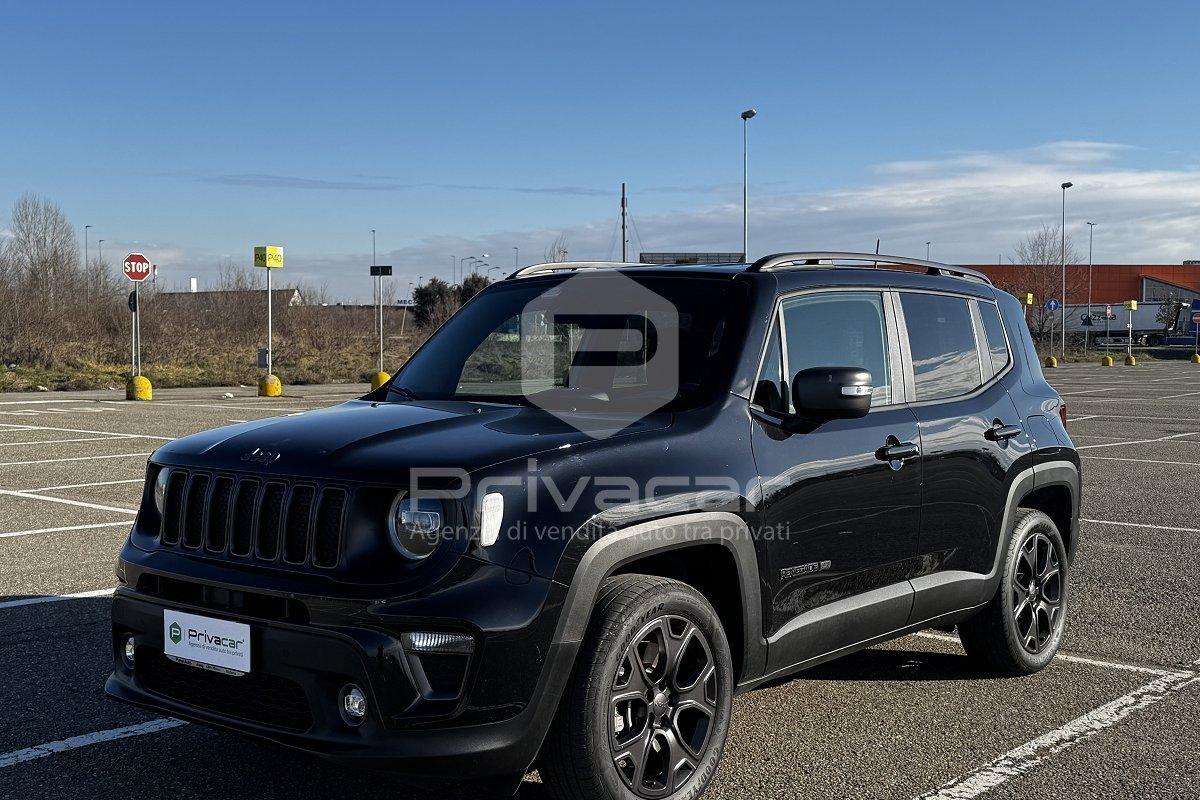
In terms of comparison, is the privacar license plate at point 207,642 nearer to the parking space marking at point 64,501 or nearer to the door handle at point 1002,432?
the door handle at point 1002,432

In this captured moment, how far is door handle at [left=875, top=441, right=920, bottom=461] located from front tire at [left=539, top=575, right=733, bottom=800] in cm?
110

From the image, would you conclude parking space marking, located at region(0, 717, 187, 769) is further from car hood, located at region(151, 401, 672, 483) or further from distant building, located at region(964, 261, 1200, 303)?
distant building, located at region(964, 261, 1200, 303)

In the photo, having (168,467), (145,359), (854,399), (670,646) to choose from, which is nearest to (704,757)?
(670,646)

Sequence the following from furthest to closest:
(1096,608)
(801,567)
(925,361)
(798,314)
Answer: (1096,608) → (925,361) → (798,314) → (801,567)

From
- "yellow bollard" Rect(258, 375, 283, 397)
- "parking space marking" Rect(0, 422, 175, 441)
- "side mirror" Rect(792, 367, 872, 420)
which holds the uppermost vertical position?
"side mirror" Rect(792, 367, 872, 420)

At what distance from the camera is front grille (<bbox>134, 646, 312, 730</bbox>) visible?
3.45 metres

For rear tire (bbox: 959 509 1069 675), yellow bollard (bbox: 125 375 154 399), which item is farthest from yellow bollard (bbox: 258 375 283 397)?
rear tire (bbox: 959 509 1069 675)

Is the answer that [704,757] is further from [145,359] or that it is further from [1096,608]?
[145,359]

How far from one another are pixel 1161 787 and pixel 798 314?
2074mm

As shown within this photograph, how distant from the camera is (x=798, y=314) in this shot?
4.57 metres

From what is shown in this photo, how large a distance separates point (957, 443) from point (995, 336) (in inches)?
35.5

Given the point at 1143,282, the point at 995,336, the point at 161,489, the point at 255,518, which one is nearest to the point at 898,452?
the point at 995,336

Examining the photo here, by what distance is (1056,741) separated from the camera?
4.58 m

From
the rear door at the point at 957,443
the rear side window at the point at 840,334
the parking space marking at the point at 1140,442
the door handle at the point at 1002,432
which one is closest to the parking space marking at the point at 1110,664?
the rear door at the point at 957,443
